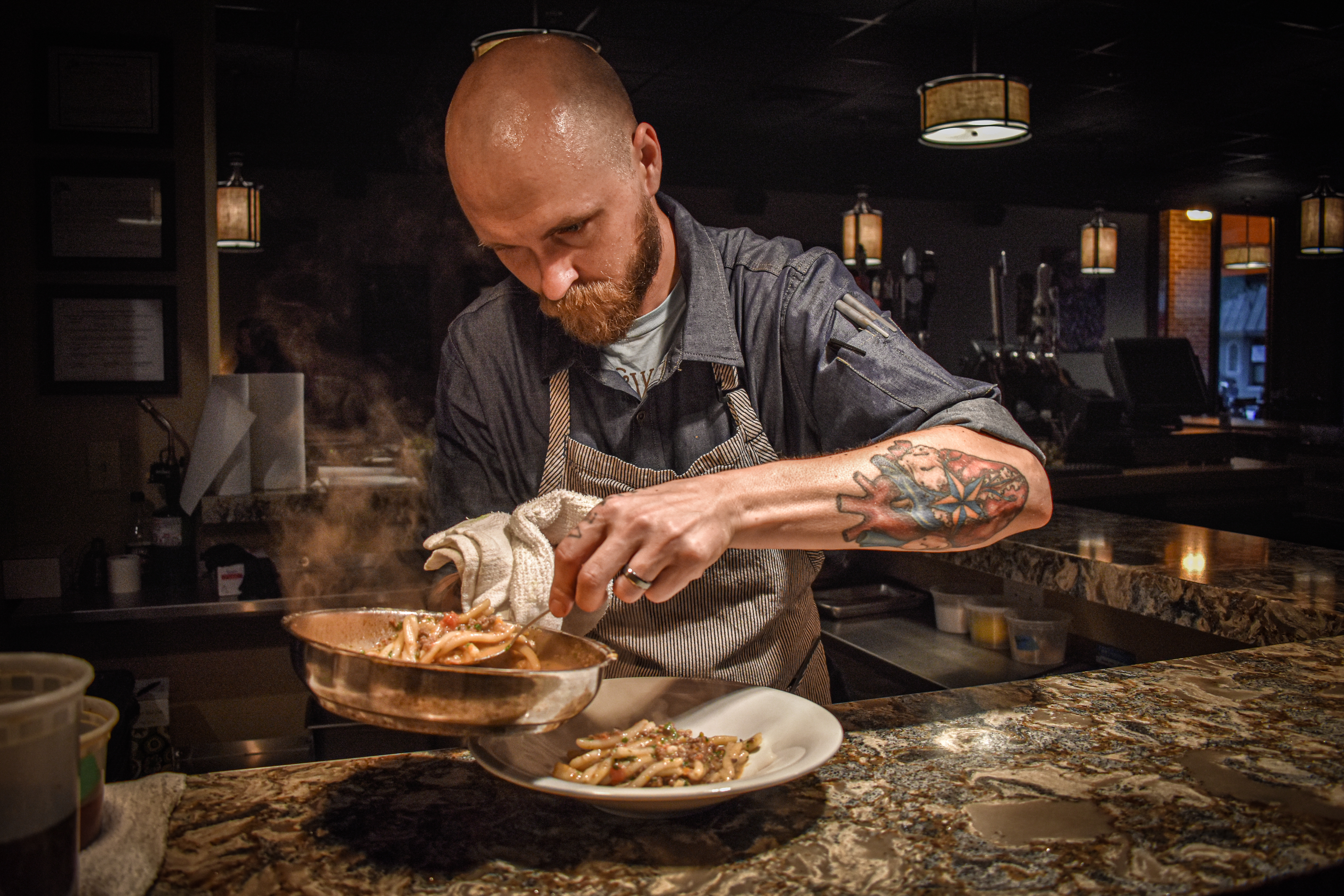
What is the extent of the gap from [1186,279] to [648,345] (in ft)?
44.9

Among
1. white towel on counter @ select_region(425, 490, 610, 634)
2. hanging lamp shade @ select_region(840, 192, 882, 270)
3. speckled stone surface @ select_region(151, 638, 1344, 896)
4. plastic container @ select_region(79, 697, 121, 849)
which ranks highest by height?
hanging lamp shade @ select_region(840, 192, 882, 270)

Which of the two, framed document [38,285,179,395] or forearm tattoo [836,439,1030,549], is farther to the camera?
framed document [38,285,179,395]

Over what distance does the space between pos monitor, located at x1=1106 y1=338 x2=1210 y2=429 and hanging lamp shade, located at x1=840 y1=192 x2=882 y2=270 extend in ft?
6.36

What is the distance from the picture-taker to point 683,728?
1.15 metres

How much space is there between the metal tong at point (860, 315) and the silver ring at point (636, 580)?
2.01 ft

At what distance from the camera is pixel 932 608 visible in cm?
305

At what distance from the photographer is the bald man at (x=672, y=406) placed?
1.24 meters

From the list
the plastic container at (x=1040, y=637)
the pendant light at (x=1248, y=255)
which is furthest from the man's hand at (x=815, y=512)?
the pendant light at (x=1248, y=255)

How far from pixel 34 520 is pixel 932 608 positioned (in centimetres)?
331

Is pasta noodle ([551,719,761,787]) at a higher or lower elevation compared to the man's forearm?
lower

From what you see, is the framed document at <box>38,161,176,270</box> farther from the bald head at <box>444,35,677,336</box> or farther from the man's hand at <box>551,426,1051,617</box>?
the man's hand at <box>551,426,1051,617</box>

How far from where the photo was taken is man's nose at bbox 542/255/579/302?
4.78ft

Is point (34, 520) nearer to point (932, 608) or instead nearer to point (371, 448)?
point (371, 448)

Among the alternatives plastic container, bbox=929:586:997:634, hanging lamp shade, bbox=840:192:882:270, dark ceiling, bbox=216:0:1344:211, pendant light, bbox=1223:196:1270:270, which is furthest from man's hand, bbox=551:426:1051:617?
pendant light, bbox=1223:196:1270:270
